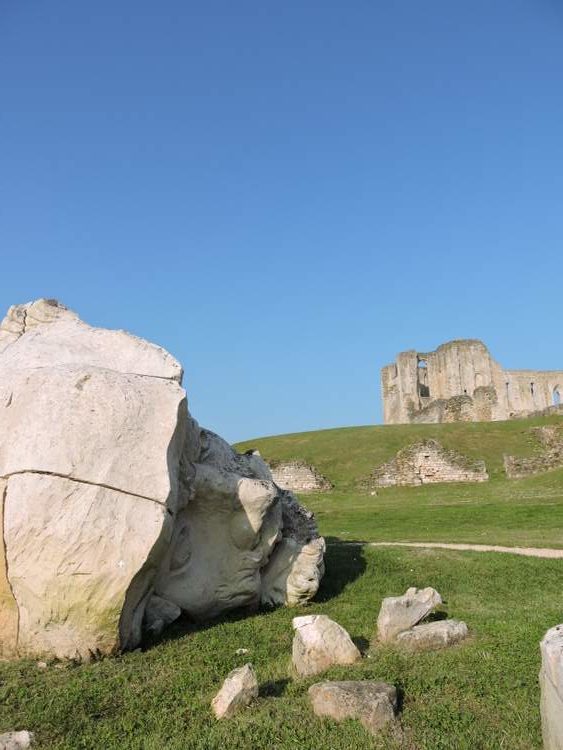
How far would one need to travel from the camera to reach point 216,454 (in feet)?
30.3

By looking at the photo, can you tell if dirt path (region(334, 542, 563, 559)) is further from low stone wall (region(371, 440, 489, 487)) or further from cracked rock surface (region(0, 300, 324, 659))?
low stone wall (region(371, 440, 489, 487))

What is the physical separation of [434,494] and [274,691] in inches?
949

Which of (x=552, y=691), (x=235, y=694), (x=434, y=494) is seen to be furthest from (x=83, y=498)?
(x=434, y=494)

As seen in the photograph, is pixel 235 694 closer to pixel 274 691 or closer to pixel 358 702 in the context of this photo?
pixel 274 691

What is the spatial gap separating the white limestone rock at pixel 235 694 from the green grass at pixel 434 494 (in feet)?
36.3

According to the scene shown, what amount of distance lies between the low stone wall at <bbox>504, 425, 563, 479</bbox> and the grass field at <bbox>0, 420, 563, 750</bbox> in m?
20.3

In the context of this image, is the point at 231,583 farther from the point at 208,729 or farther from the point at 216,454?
the point at 208,729

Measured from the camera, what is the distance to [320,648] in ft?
20.0

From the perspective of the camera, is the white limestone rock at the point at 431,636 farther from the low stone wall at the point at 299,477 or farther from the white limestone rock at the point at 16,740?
the low stone wall at the point at 299,477

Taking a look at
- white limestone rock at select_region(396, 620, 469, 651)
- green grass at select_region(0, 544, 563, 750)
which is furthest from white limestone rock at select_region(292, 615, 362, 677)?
white limestone rock at select_region(396, 620, 469, 651)

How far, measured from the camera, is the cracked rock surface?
6.40 meters

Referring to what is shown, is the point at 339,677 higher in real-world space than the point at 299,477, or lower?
lower

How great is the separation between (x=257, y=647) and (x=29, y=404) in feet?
12.0

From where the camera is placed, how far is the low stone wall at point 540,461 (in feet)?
103
